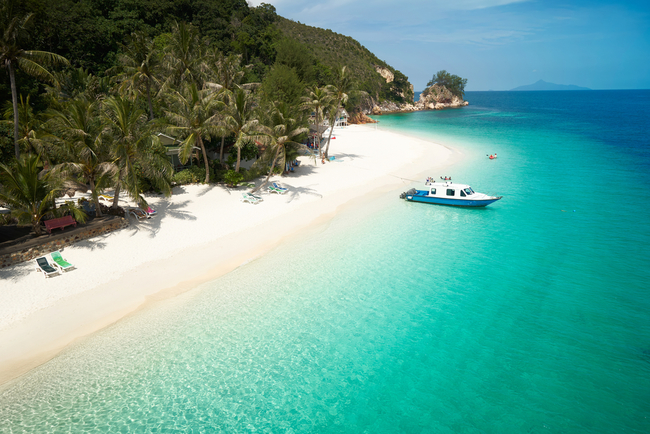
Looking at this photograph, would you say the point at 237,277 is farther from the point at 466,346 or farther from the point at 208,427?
the point at 466,346

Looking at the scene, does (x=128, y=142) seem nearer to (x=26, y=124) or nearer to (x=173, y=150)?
(x=173, y=150)

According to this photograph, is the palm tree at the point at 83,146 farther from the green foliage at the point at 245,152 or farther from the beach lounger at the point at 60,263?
the green foliage at the point at 245,152

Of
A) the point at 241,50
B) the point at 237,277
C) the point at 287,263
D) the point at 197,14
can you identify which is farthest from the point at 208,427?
the point at 197,14

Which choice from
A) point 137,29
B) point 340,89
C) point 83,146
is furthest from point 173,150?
point 137,29

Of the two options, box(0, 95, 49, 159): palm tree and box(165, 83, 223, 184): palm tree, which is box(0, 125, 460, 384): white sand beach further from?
box(0, 95, 49, 159): palm tree

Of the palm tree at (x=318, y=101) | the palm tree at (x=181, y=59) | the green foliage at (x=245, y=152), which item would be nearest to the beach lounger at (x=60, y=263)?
the green foliage at (x=245, y=152)

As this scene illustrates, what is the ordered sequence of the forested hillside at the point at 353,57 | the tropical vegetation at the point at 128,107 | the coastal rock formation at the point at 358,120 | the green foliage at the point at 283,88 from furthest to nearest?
the forested hillside at the point at 353,57, the coastal rock formation at the point at 358,120, the green foliage at the point at 283,88, the tropical vegetation at the point at 128,107
